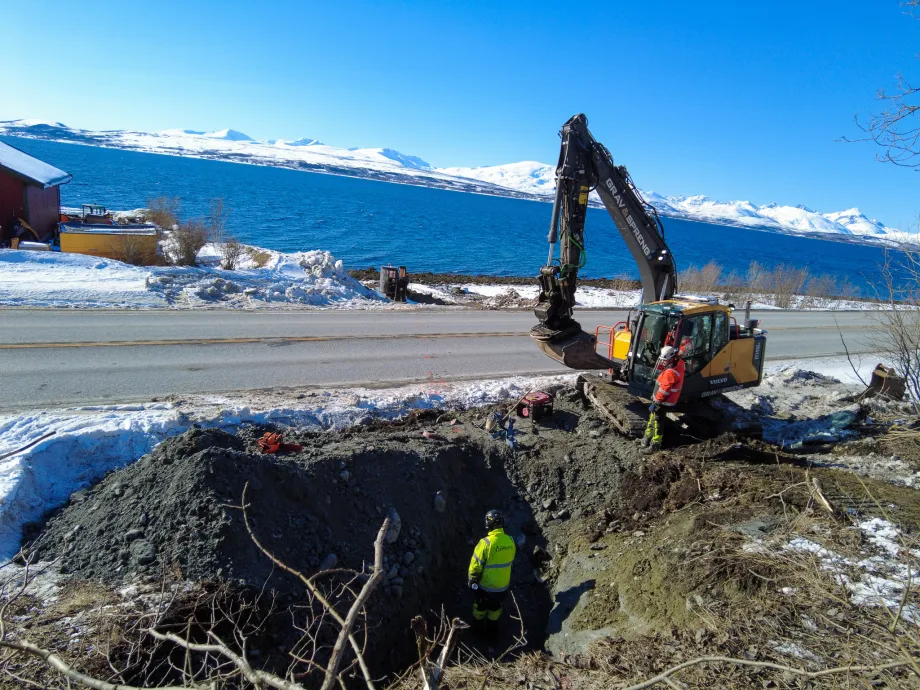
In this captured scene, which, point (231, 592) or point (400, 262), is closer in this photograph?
point (231, 592)

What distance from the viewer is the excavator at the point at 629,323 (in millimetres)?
10516

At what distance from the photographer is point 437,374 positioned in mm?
13703

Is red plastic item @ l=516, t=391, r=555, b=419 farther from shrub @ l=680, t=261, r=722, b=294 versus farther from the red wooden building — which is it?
shrub @ l=680, t=261, r=722, b=294

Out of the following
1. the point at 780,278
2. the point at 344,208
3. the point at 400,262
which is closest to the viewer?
the point at 780,278

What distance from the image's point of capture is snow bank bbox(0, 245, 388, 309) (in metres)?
→ 16.6

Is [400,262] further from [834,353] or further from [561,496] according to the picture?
[561,496]

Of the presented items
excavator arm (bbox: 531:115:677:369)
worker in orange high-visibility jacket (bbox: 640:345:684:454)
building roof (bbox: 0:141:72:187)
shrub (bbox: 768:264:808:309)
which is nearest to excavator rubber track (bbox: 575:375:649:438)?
worker in orange high-visibility jacket (bbox: 640:345:684:454)

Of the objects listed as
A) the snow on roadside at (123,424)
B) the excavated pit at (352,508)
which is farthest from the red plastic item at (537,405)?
the snow on roadside at (123,424)

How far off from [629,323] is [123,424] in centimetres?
910

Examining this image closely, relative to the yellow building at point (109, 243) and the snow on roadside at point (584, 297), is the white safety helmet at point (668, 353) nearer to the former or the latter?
the snow on roadside at point (584, 297)

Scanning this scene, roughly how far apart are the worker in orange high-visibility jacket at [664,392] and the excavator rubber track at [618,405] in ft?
0.72

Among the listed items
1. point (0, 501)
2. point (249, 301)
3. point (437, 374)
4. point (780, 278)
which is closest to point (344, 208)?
point (780, 278)

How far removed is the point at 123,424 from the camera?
28.8ft

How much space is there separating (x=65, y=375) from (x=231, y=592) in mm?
7909
